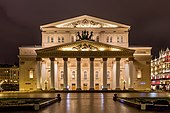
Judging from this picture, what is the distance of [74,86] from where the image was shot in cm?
10944

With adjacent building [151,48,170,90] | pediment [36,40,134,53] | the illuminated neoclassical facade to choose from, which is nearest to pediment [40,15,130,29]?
the illuminated neoclassical facade

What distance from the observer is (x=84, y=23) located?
344 ft

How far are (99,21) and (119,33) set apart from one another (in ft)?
24.0

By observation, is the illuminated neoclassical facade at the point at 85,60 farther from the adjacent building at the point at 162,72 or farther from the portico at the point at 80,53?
the adjacent building at the point at 162,72

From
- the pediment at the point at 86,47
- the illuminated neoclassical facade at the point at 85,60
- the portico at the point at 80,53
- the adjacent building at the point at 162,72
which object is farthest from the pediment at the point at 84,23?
the adjacent building at the point at 162,72

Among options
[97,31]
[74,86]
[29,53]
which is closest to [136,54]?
[97,31]

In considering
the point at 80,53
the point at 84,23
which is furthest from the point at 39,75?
the point at 84,23

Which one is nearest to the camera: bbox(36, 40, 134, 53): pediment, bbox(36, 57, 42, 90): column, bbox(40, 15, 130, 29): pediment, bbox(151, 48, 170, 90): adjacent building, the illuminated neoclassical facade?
bbox(36, 40, 134, 53): pediment

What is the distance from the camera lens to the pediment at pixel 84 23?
342 ft

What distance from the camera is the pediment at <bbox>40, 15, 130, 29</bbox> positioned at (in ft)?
342

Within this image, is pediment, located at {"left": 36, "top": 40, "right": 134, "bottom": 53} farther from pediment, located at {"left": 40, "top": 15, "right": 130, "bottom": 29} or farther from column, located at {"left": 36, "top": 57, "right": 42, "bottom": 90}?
pediment, located at {"left": 40, "top": 15, "right": 130, "bottom": 29}

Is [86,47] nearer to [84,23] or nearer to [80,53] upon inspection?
[80,53]

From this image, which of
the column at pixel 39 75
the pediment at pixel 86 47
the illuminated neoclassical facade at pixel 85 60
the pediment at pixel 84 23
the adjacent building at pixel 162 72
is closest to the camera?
the pediment at pixel 86 47

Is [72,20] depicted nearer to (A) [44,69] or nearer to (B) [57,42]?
(B) [57,42]
